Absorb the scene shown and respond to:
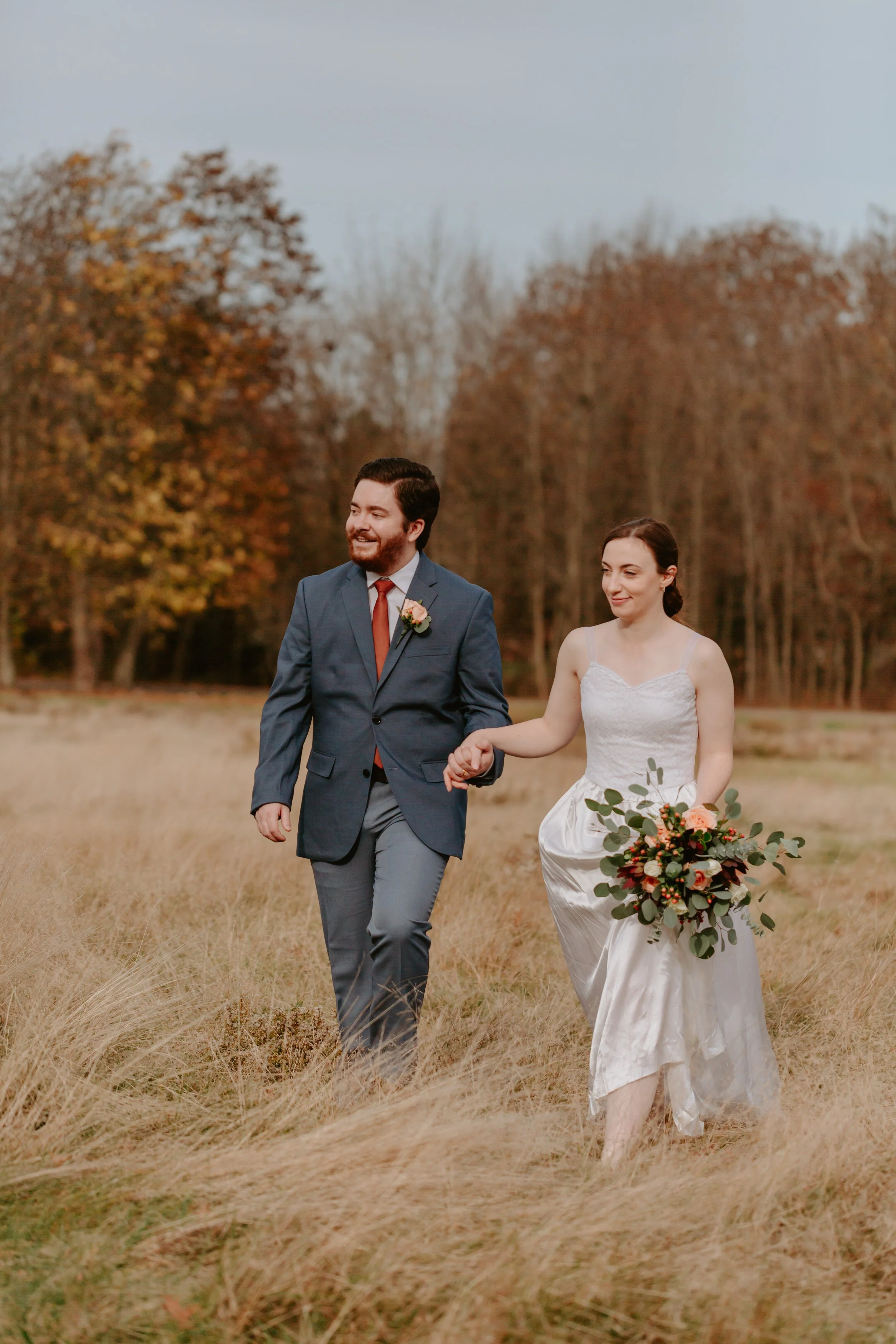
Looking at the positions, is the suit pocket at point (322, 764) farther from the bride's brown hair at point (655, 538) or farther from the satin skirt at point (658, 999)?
the bride's brown hair at point (655, 538)

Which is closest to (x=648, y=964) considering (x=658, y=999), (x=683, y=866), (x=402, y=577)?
(x=658, y=999)

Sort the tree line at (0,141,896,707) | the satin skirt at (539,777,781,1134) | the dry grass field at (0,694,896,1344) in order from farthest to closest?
1. the tree line at (0,141,896,707)
2. the satin skirt at (539,777,781,1134)
3. the dry grass field at (0,694,896,1344)

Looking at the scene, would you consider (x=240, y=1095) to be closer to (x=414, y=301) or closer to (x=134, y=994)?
(x=134, y=994)

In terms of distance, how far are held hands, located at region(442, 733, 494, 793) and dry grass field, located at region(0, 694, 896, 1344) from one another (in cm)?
93

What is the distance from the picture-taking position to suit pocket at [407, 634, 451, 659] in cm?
464

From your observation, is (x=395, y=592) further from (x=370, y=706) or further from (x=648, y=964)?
(x=648, y=964)

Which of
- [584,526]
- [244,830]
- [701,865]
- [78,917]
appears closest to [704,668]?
[701,865]

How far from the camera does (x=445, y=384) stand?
1238 inches

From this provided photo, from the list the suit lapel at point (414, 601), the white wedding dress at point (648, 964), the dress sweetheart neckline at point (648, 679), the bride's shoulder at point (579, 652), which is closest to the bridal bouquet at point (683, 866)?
the white wedding dress at point (648, 964)

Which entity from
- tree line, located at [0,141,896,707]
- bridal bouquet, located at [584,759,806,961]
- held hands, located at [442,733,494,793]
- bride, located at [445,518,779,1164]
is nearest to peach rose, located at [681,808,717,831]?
bridal bouquet, located at [584,759,806,961]

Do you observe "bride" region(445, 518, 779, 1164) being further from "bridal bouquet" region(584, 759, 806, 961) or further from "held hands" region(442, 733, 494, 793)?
"bridal bouquet" region(584, 759, 806, 961)

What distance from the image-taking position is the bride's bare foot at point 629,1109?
158 inches

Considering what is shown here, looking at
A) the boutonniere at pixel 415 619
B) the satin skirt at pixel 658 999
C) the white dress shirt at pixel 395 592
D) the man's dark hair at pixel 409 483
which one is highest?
the man's dark hair at pixel 409 483

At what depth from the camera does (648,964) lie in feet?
13.7
